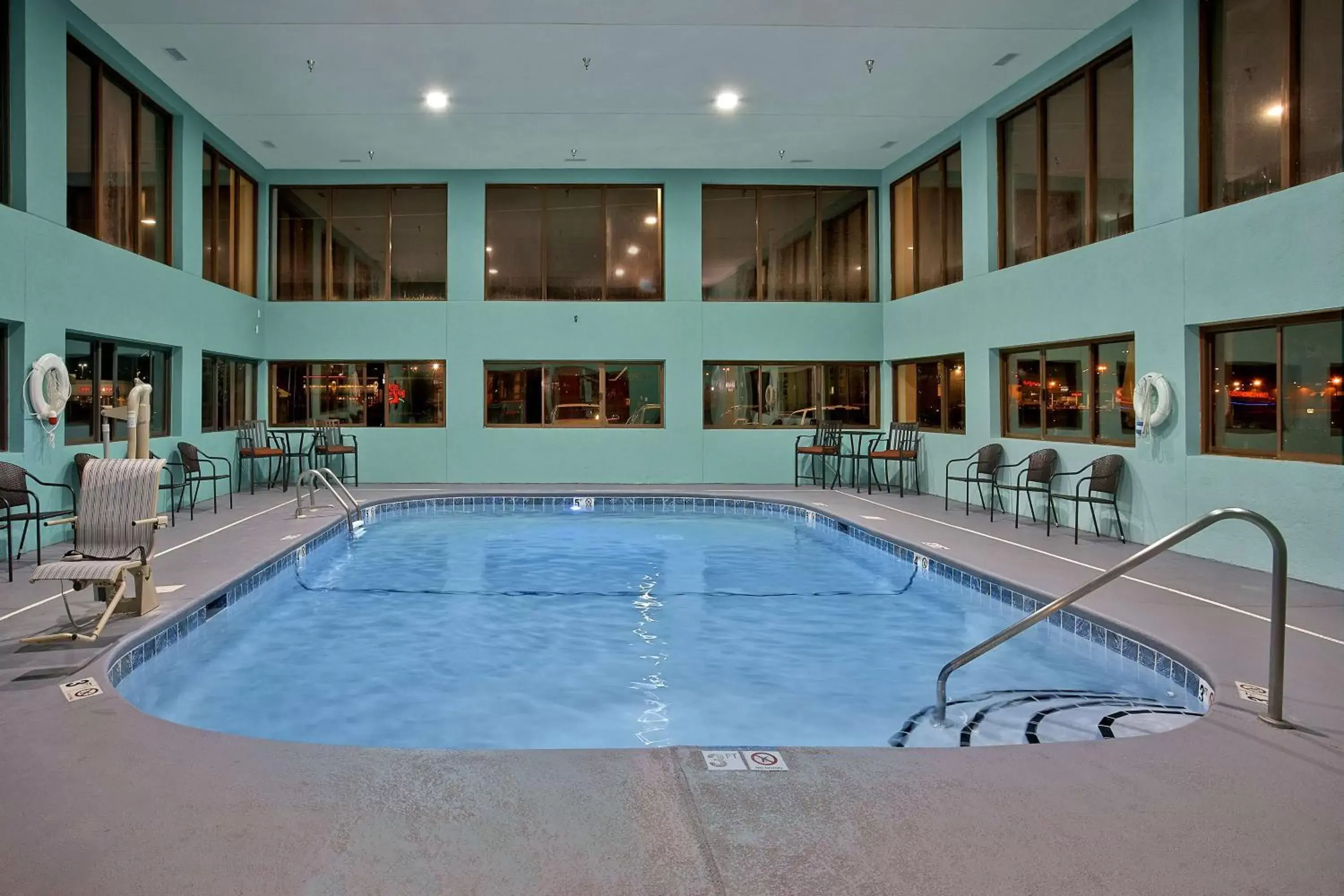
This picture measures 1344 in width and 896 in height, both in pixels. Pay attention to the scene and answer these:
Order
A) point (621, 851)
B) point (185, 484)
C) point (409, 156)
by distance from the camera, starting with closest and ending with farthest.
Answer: point (621, 851)
point (185, 484)
point (409, 156)

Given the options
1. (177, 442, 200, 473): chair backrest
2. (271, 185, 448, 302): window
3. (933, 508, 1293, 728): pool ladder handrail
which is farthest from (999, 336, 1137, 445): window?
(177, 442, 200, 473): chair backrest

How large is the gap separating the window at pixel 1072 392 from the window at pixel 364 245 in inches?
315

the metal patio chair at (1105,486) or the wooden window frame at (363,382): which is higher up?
the wooden window frame at (363,382)

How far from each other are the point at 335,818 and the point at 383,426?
1104 cm

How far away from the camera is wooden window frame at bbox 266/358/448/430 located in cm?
1280

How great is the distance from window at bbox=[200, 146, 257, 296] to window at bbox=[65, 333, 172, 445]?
1.58m

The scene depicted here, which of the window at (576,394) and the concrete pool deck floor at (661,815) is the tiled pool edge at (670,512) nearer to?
the concrete pool deck floor at (661,815)

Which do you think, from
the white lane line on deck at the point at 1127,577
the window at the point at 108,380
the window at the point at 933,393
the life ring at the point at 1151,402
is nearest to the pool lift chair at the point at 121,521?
the window at the point at 108,380

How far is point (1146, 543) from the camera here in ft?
24.2

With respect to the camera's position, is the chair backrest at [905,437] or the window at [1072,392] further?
the chair backrest at [905,437]

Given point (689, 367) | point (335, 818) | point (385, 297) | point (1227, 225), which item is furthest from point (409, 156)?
point (335, 818)

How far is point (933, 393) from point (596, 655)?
812 centimetres

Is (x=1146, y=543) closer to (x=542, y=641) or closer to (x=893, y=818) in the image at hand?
(x=542, y=641)

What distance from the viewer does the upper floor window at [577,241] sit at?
1291 cm
